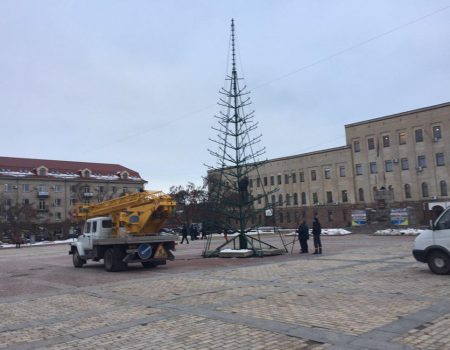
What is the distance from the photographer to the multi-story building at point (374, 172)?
66875mm

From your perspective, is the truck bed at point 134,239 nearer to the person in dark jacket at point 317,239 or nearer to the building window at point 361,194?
the person in dark jacket at point 317,239

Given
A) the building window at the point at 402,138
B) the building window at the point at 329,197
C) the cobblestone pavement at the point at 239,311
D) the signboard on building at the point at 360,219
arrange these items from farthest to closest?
the building window at the point at 329,197 < the building window at the point at 402,138 < the signboard on building at the point at 360,219 < the cobblestone pavement at the point at 239,311

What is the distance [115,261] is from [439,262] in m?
11.9

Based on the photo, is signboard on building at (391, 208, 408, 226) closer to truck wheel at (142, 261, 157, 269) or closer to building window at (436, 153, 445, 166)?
building window at (436, 153, 445, 166)

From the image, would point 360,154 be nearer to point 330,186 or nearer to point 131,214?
point 330,186

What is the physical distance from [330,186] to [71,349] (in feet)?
253

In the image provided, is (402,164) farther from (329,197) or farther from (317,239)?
(317,239)

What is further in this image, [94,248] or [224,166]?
[224,166]

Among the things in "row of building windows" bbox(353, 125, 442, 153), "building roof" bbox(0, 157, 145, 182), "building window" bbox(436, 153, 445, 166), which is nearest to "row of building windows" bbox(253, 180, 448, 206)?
"building window" bbox(436, 153, 445, 166)

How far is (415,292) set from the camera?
1059 cm

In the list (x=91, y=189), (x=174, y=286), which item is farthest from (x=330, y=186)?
(x=174, y=286)

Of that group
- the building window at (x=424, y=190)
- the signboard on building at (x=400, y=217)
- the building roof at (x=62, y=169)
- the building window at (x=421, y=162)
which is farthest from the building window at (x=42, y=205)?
the signboard on building at (x=400, y=217)

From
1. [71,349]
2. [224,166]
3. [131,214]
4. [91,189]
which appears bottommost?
[71,349]

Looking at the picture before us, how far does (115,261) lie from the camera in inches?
749
